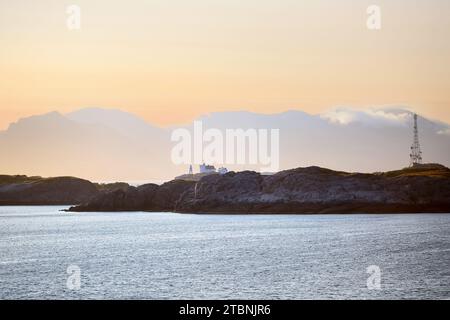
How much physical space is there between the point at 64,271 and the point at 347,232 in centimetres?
6679

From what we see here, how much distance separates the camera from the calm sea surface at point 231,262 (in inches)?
2724

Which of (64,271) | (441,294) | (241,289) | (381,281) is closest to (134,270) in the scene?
(64,271)

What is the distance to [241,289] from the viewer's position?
69812 mm

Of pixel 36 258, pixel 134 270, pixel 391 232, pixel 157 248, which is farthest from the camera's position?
pixel 391 232

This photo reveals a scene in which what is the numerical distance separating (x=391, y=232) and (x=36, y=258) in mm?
65631

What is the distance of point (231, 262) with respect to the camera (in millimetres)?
91188

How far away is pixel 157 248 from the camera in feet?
371

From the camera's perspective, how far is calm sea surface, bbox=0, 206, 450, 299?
6919 cm
